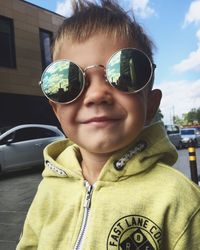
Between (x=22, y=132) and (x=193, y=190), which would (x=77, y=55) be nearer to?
(x=193, y=190)

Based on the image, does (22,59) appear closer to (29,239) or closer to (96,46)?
(29,239)

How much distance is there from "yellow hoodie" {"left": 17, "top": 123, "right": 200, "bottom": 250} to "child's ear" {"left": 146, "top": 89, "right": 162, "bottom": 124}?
48mm

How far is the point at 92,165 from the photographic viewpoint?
1.53m

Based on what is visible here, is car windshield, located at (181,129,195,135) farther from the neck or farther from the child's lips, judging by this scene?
the child's lips

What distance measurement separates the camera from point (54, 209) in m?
1.53

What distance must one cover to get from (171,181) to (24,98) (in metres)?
18.5

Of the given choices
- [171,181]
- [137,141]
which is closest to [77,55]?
[137,141]

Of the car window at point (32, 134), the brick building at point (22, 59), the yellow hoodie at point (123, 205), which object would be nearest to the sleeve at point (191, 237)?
the yellow hoodie at point (123, 205)

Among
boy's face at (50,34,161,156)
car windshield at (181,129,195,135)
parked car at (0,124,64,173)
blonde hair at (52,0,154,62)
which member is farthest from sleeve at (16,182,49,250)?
car windshield at (181,129,195,135)

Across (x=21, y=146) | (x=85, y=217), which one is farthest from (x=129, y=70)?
(x=21, y=146)

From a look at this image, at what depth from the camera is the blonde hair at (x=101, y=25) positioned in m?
1.42

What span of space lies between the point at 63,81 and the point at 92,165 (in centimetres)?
35

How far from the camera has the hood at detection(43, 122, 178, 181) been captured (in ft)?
4.72

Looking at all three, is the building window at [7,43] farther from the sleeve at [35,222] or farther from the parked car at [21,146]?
the sleeve at [35,222]
